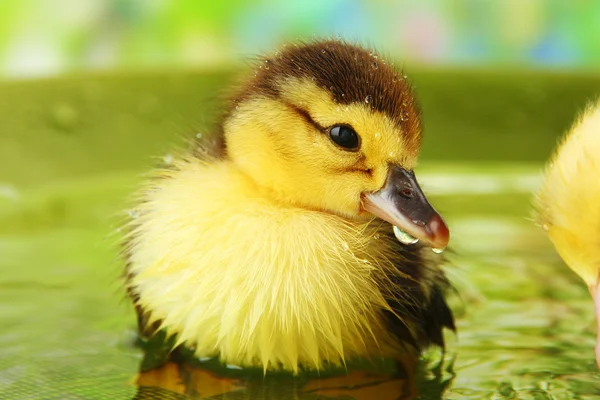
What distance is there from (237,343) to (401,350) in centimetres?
19

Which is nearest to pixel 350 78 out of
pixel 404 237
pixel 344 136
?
pixel 344 136

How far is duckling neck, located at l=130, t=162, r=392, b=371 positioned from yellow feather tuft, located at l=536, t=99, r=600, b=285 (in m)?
0.19

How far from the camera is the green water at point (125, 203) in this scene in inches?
38.6

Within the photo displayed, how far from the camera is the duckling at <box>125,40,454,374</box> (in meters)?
0.89

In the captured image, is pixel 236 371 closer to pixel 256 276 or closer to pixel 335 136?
pixel 256 276

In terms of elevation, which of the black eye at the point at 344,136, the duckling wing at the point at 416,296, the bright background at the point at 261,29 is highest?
the bright background at the point at 261,29

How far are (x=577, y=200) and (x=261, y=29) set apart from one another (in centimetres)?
172

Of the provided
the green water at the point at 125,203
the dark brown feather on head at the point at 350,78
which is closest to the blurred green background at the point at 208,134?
the green water at the point at 125,203

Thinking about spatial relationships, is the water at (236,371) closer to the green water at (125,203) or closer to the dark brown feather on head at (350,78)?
the green water at (125,203)

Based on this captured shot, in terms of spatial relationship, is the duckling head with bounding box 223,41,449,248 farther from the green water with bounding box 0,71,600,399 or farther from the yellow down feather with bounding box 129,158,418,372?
the green water with bounding box 0,71,600,399

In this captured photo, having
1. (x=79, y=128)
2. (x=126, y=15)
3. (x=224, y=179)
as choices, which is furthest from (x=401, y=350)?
(x=126, y=15)

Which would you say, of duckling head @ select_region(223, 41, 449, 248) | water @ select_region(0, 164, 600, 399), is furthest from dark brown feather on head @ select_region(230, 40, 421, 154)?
water @ select_region(0, 164, 600, 399)

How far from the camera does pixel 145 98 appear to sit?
6.14 ft

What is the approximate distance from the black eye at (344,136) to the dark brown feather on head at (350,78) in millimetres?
28
